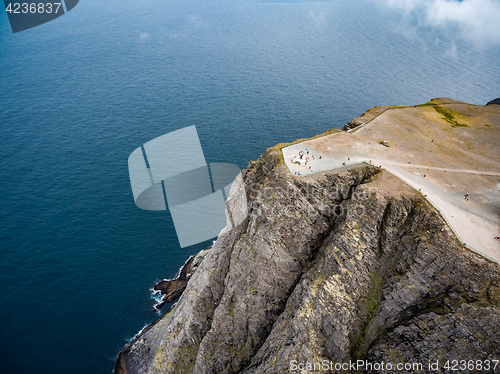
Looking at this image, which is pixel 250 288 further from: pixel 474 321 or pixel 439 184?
pixel 439 184

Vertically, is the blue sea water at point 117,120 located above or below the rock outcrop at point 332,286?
below

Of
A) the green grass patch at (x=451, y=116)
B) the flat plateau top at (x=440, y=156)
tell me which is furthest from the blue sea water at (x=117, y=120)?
the green grass patch at (x=451, y=116)

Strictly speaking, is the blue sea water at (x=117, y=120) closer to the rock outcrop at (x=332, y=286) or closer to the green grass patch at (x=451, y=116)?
the rock outcrop at (x=332, y=286)

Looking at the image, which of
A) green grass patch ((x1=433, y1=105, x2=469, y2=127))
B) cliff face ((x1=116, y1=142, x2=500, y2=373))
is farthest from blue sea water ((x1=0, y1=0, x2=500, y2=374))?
green grass patch ((x1=433, y1=105, x2=469, y2=127))

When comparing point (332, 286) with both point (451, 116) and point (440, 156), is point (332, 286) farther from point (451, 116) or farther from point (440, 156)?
point (451, 116)

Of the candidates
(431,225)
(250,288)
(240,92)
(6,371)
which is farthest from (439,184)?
(240,92)
